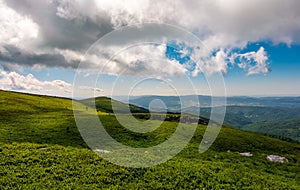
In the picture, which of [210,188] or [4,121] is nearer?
[210,188]

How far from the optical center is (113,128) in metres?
47.2

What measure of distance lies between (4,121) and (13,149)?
22.8 meters

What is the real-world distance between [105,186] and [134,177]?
309 cm

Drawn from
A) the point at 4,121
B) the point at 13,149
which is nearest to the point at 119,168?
the point at 13,149

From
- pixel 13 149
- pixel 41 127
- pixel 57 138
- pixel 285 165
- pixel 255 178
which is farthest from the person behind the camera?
pixel 41 127

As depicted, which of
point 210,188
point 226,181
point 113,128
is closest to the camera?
point 210,188

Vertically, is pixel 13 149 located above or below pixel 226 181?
above

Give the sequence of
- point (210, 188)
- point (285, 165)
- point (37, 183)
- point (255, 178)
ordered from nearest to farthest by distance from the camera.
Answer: point (37, 183)
point (210, 188)
point (255, 178)
point (285, 165)

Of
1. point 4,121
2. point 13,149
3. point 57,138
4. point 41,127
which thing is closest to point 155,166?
point 13,149

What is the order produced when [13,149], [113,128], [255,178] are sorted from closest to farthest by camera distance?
[255,178] < [13,149] < [113,128]

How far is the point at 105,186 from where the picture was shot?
746 inches

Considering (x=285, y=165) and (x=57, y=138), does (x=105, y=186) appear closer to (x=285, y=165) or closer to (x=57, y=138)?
(x=57, y=138)

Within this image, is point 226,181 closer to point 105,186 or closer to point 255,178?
point 255,178

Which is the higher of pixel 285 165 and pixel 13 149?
pixel 13 149
